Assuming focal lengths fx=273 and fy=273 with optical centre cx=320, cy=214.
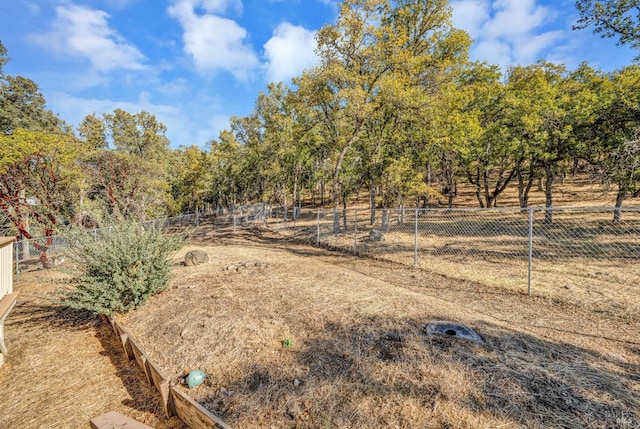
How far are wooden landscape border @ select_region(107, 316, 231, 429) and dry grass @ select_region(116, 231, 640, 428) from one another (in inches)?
8.1

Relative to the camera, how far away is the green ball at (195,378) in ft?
10.9

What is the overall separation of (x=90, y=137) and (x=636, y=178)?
39.8 metres

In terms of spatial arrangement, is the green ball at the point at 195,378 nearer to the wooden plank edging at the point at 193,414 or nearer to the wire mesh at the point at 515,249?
the wooden plank edging at the point at 193,414

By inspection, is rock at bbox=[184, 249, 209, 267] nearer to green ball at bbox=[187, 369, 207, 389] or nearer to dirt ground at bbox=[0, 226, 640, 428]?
dirt ground at bbox=[0, 226, 640, 428]

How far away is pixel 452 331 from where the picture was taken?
12.7 ft

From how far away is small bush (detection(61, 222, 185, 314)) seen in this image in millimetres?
5332

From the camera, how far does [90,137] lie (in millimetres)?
28438

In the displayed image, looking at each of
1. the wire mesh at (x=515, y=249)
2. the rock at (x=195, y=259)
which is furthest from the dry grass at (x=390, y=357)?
the rock at (x=195, y=259)

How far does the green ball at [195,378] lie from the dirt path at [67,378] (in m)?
0.36

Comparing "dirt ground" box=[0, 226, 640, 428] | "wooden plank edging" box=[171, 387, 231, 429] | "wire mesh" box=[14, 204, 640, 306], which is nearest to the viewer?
"wooden plank edging" box=[171, 387, 231, 429]

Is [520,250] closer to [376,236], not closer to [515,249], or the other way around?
[515,249]

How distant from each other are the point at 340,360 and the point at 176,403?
1.95m

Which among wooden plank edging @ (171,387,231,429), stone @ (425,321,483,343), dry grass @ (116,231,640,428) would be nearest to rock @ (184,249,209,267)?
dry grass @ (116,231,640,428)

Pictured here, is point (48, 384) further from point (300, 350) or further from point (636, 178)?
point (636, 178)
